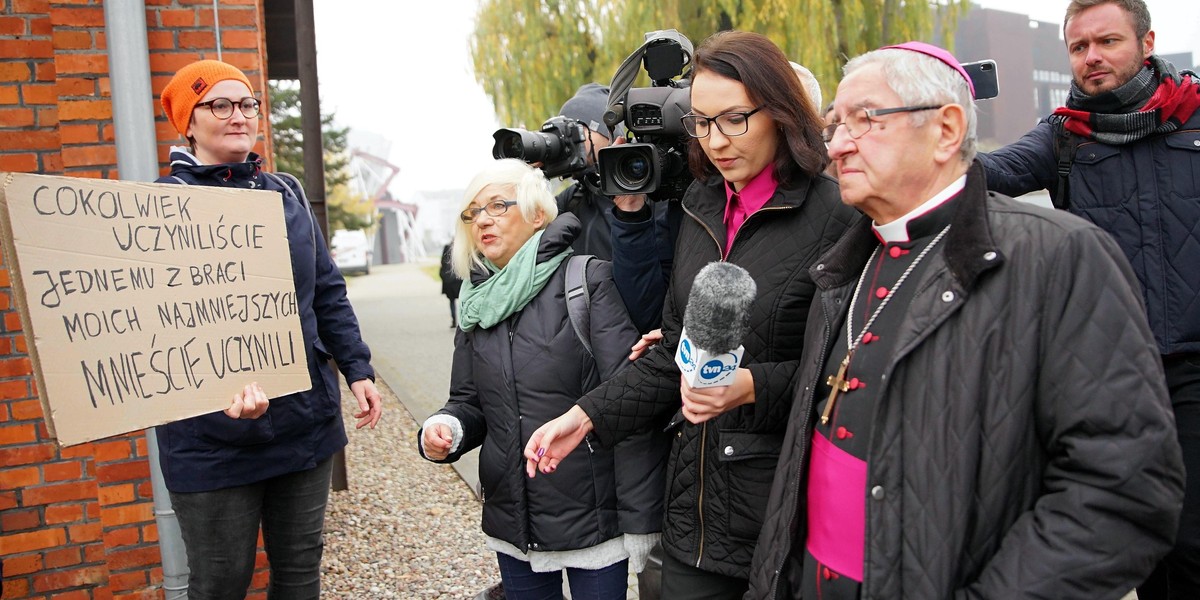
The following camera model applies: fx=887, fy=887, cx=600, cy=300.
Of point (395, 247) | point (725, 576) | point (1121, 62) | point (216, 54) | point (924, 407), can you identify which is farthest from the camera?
point (395, 247)

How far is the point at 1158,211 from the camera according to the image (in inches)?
98.4

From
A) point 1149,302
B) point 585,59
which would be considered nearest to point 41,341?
point 1149,302

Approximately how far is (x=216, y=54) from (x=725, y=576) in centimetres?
273

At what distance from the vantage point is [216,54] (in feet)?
11.3

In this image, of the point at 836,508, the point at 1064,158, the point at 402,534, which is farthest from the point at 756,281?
the point at 402,534

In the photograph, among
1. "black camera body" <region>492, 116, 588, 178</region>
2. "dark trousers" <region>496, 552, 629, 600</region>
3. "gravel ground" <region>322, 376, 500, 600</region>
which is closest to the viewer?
"dark trousers" <region>496, 552, 629, 600</region>

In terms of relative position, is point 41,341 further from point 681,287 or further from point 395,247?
point 395,247

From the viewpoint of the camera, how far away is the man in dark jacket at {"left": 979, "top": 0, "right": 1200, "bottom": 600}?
8.02 ft

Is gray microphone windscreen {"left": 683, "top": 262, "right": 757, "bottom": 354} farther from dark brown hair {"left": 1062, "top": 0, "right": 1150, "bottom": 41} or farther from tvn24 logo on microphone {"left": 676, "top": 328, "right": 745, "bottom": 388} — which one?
dark brown hair {"left": 1062, "top": 0, "right": 1150, "bottom": 41}

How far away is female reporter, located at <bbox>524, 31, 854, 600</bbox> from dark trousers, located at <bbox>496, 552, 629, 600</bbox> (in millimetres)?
403

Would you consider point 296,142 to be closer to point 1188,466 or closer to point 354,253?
point 354,253

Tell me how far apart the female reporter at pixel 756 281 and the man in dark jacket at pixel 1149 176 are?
1027 millimetres

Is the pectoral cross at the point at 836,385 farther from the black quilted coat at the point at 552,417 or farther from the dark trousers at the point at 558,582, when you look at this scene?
the dark trousers at the point at 558,582

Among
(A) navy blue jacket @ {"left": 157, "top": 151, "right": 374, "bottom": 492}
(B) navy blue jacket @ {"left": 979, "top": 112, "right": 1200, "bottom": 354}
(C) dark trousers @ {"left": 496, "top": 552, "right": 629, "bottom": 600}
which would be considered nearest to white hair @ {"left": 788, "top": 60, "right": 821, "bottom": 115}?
(B) navy blue jacket @ {"left": 979, "top": 112, "right": 1200, "bottom": 354}
